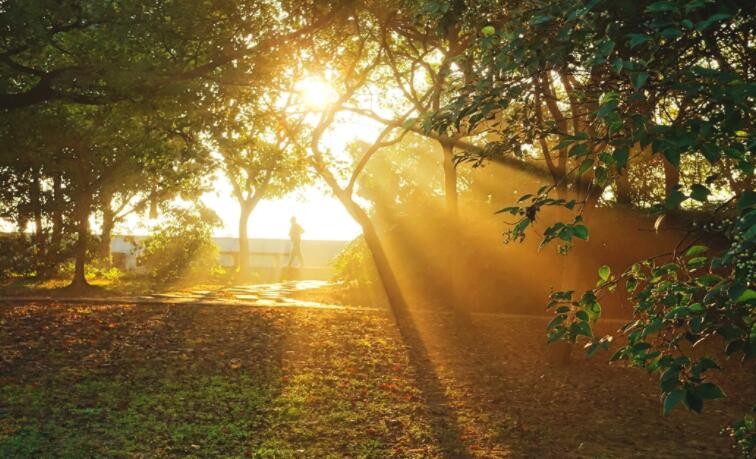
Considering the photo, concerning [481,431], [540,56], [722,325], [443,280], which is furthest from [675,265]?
[443,280]

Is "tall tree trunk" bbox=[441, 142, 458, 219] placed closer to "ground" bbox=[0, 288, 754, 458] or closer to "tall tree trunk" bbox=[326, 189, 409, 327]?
"tall tree trunk" bbox=[326, 189, 409, 327]

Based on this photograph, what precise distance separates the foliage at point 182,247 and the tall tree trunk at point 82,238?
5.85m

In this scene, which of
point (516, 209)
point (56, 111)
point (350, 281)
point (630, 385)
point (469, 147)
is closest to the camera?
point (516, 209)

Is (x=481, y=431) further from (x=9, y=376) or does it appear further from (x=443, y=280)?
(x=443, y=280)

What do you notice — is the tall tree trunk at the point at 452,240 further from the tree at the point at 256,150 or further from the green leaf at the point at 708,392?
the green leaf at the point at 708,392

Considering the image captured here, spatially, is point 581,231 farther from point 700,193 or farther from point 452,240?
point 452,240

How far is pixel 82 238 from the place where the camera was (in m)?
17.5

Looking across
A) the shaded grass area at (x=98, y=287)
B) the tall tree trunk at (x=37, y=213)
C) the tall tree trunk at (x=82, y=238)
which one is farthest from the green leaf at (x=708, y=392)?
the tall tree trunk at (x=37, y=213)

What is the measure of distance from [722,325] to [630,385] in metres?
7.59

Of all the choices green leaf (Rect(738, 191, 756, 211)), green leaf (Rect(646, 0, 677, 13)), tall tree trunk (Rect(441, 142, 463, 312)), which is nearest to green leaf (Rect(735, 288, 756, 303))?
green leaf (Rect(738, 191, 756, 211))

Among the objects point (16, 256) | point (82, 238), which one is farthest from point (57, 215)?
point (82, 238)

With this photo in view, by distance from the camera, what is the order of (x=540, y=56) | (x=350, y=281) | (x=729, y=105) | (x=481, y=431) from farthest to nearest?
(x=350, y=281), (x=481, y=431), (x=540, y=56), (x=729, y=105)

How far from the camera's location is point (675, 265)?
3.44m

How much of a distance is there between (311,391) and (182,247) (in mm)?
17142
